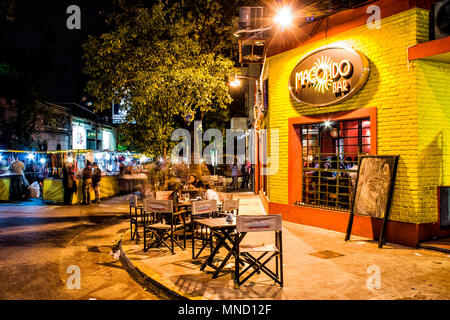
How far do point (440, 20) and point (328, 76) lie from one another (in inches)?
100

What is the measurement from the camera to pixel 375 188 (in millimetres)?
7199

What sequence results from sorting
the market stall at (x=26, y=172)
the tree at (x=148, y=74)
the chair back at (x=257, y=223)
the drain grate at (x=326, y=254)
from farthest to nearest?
1. the market stall at (x=26, y=172)
2. the tree at (x=148, y=74)
3. the drain grate at (x=326, y=254)
4. the chair back at (x=257, y=223)

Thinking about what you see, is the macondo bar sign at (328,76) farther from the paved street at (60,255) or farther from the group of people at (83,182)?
the group of people at (83,182)

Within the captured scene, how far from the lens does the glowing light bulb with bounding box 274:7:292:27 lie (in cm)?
894

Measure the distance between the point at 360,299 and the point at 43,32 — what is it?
86.3 ft

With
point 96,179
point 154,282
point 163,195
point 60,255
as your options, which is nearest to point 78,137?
point 96,179

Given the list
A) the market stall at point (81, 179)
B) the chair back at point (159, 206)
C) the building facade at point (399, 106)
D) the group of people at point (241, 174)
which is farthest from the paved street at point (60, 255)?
the group of people at point (241, 174)

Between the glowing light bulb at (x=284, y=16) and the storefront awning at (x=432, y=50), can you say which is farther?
the glowing light bulb at (x=284, y=16)

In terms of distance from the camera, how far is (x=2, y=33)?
786 inches

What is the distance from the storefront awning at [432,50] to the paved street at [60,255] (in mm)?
6760

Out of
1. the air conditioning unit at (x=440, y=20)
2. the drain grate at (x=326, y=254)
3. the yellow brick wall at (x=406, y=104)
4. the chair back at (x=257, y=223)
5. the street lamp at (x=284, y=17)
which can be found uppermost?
the street lamp at (x=284, y=17)

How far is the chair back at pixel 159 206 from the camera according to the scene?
6.68 metres

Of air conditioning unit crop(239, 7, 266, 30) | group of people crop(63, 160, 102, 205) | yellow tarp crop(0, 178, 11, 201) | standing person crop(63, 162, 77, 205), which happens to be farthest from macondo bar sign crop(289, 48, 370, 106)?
yellow tarp crop(0, 178, 11, 201)
